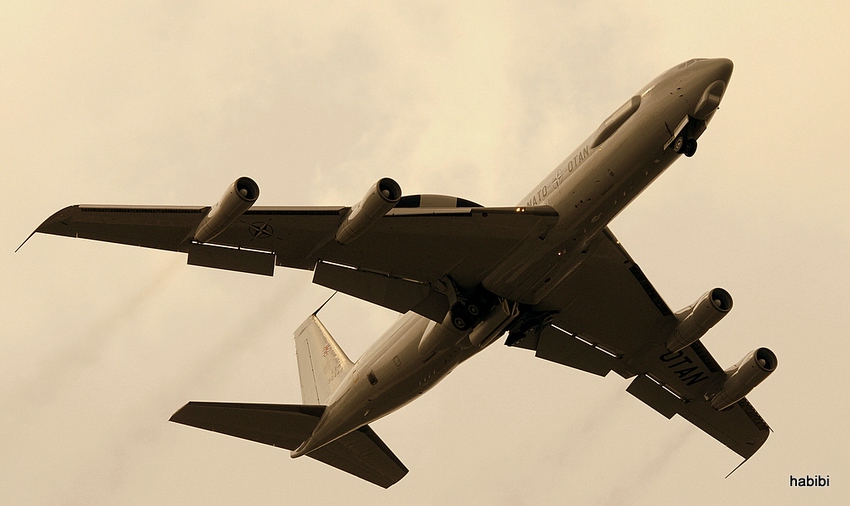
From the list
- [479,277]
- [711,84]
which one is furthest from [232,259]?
[711,84]

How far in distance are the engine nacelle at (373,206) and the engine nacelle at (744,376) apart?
16436 millimetres

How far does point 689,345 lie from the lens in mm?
40938

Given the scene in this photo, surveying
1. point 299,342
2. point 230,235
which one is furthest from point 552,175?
point 299,342

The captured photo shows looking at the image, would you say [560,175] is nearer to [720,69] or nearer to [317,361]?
[720,69]

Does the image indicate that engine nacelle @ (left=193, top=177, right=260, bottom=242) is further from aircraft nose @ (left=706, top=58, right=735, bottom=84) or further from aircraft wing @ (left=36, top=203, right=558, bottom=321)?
aircraft nose @ (left=706, top=58, right=735, bottom=84)

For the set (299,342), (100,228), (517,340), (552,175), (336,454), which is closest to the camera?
(100,228)

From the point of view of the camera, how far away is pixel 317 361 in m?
46.0

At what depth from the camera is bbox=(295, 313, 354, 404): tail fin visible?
4378 cm

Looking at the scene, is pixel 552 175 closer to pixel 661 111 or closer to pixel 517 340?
pixel 661 111

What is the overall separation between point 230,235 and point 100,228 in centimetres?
393

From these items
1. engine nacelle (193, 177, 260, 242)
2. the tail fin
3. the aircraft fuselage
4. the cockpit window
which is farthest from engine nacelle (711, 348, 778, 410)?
engine nacelle (193, 177, 260, 242)

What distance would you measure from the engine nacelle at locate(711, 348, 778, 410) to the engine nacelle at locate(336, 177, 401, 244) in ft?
53.9

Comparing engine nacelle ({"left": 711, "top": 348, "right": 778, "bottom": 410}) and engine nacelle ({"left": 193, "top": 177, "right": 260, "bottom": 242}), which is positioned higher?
engine nacelle ({"left": 193, "top": 177, "right": 260, "bottom": 242})

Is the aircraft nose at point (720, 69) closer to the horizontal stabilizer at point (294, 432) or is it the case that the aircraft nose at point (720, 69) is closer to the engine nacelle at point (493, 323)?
the engine nacelle at point (493, 323)
